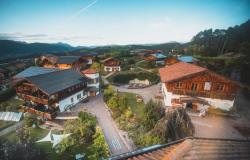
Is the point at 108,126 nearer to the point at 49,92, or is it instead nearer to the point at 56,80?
the point at 49,92

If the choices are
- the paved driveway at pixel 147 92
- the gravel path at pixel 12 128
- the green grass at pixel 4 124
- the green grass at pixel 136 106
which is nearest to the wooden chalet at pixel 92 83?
the green grass at pixel 136 106

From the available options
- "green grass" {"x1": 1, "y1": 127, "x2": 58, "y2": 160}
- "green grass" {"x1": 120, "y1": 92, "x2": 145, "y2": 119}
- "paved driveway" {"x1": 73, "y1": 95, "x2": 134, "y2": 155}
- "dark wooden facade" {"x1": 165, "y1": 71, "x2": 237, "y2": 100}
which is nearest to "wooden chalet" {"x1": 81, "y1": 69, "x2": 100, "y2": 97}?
"paved driveway" {"x1": 73, "y1": 95, "x2": 134, "y2": 155}

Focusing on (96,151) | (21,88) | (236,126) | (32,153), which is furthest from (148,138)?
(21,88)

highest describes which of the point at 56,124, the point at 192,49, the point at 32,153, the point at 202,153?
the point at 192,49

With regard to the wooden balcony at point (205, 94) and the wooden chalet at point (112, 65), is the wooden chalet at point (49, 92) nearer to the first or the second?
the wooden balcony at point (205, 94)

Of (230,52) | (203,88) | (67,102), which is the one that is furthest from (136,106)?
(230,52)

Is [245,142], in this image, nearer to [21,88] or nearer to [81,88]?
[81,88]
